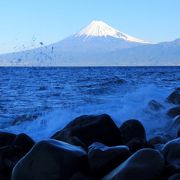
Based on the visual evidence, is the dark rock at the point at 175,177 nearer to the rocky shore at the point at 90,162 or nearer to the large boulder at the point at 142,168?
the rocky shore at the point at 90,162

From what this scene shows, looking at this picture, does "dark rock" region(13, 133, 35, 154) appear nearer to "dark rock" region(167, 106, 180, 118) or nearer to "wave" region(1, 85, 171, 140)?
"wave" region(1, 85, 171, 140)

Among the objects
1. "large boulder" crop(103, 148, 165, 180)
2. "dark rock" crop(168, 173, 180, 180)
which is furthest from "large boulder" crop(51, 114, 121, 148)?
"dark rock" crop(168, 173, 180, 180)

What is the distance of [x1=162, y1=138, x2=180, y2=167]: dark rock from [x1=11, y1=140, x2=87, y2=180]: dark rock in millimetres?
1266

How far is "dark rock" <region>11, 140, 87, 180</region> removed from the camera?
6.50 m

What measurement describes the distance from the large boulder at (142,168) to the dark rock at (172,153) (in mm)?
435

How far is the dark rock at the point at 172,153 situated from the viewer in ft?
22.2

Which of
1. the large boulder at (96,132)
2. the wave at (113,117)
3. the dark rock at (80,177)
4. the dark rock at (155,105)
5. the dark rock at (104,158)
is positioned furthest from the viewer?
the dark rock at (155,105)

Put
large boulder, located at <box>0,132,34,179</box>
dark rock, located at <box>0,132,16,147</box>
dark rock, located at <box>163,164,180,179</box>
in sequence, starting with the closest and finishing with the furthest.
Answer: dark rock, located at <box>163,164,180,179</box>, large boulder, located at <box>0,132,34,179</box>, dark rock, located at <box>0,132,16,147</box>

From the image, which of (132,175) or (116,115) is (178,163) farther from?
(116,115)

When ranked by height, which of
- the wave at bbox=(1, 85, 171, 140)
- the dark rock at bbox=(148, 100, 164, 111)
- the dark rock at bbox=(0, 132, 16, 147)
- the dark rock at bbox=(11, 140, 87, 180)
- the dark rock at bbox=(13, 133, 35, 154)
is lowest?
the wave at bbox=(1, 85, 171, 140)

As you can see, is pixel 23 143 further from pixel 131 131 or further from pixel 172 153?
pixel 172 153

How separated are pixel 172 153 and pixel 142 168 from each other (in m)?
1.02

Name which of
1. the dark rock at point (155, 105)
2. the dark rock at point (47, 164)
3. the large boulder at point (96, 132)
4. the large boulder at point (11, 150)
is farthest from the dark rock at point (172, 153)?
the dark rock at point (155, 105)

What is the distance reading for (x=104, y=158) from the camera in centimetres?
680
